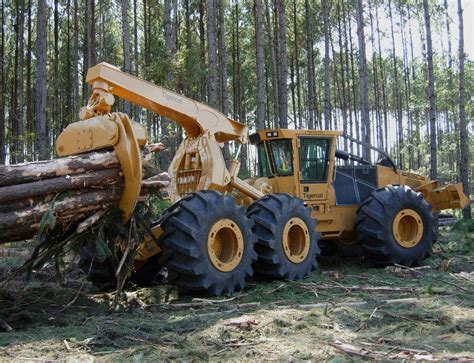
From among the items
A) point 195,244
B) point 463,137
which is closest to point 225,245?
point 195,244

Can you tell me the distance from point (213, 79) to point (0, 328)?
12640mm

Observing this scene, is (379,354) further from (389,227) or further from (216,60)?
(216,60)

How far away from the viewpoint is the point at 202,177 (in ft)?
25.5

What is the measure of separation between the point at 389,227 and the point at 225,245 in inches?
138

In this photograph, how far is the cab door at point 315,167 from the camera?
30.6 ft

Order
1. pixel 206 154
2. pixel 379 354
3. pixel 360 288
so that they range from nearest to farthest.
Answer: pixel 379 354, pixel 360 288, pixel 206 154

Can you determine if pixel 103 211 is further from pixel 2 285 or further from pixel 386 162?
pixel 386 162

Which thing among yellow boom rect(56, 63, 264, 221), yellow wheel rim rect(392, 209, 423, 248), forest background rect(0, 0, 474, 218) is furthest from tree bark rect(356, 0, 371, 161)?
yellow boom rect(56, 63, 264, 221)

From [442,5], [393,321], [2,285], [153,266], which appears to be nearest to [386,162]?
[153,266]

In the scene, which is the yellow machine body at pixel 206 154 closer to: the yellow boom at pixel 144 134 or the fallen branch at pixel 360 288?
the yellow boom at pixel 144 134

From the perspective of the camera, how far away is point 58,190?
5406 millimetres

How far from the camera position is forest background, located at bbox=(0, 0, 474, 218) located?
58.3 feet

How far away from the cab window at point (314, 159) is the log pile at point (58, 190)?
384 centimetres

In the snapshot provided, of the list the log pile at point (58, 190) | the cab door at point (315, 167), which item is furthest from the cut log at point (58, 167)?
the cab door at point (315, 167)
